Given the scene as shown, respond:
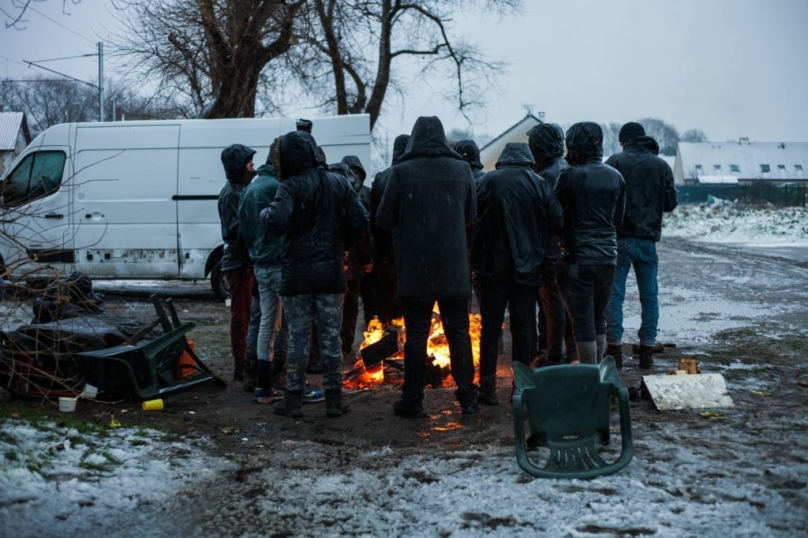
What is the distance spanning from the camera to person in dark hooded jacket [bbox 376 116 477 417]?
5.97 metres

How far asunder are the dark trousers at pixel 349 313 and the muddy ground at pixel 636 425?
48.7 inches

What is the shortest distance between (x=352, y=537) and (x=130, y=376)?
311 centimetres

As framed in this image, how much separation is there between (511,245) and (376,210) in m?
1.67

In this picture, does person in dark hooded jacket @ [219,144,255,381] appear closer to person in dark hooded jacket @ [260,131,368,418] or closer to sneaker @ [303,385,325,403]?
sneaker @ [303,385,325,403]

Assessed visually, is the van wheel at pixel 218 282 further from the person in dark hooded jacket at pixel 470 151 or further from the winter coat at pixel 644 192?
the winter coat at pixel 644 192

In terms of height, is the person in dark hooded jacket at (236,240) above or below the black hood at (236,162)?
below

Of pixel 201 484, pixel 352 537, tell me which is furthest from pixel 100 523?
pixel 352 537

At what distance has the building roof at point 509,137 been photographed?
21.4 metres

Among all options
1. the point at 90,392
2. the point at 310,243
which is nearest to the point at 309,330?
the point at 310,243

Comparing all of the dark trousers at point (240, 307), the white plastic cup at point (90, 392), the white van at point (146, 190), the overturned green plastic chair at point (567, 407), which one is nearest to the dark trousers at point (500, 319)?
the overturned green plastic chair at point (567, 407)

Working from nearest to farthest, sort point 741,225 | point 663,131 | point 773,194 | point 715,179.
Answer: point 741,225 < point 773,194 < point 715,179 < point 663,131

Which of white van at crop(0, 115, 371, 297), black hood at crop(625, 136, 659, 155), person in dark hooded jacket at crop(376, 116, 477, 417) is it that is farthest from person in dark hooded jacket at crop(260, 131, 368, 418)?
white van at crop(0, 115, 371, 297)

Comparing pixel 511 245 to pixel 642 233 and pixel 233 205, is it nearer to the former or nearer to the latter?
pixel 642 233

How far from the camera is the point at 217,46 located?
19234mm
